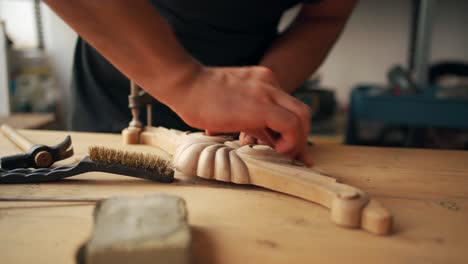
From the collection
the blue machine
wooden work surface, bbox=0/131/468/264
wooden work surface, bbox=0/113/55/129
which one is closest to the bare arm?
wooden work surface, bbox=0/131/468/264

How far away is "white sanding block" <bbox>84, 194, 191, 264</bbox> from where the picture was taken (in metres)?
0.32

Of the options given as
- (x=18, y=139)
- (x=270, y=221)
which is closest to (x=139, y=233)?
(x=270, y=221)

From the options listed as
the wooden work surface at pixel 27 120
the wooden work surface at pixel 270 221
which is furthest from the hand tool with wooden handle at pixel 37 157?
the wooden work surface at pixel 27 120

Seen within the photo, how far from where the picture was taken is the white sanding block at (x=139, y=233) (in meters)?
0.32

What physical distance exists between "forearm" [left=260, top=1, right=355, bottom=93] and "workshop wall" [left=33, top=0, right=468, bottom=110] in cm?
169

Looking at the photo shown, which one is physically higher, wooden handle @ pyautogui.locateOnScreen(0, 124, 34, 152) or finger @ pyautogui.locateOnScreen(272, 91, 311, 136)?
finger @ pyautogui.locateOnScreen(272, 91, 311, 136)

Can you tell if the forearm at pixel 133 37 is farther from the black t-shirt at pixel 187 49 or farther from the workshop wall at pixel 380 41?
the workshop wall at pixel 380 41

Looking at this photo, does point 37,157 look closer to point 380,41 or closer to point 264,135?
point 264,135

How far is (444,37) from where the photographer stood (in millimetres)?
2547

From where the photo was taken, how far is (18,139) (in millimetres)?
772

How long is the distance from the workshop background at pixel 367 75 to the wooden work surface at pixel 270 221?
50.5 inches

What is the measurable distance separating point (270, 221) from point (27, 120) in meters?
1.71

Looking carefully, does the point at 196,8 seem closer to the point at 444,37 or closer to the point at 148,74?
the point at 148,74

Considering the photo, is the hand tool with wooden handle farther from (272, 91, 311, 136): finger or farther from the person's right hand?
(272, 91, 311, 136): finger
